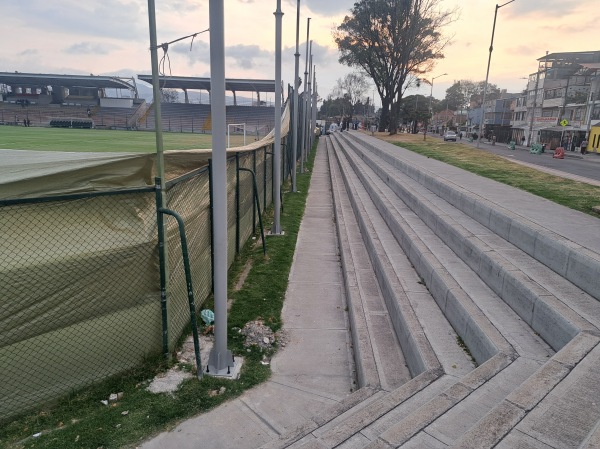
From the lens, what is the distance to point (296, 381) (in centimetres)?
439

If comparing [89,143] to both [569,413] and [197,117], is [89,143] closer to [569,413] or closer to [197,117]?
[569,413]

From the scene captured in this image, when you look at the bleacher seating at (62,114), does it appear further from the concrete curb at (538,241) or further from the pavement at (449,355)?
the pavement at (449,355)

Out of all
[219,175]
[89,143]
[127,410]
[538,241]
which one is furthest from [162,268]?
[89,143]

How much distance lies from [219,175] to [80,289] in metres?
1.61

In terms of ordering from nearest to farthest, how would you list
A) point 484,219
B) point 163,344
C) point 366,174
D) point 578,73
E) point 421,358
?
point 421,358
point 163,344
point 484,219
point 366,174
point 578,73

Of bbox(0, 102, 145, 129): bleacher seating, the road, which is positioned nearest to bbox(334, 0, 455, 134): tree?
the road

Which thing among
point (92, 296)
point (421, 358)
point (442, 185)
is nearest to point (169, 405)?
point (92, 296)

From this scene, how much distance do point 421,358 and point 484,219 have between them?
3.83 metres

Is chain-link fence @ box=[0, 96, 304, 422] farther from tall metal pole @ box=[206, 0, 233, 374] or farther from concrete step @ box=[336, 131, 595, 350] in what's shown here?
concrete step @ box=[336, 131, 595, 350]

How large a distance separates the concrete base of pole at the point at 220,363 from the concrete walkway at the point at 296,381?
0.42 meters

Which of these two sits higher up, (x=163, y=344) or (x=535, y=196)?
(x=535, y=196)

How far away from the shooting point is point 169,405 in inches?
150

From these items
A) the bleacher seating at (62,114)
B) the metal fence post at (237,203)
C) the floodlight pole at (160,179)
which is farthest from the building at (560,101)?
the bleacher seating at (62,114)

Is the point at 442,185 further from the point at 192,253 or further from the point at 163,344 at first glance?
the point at 163,344
